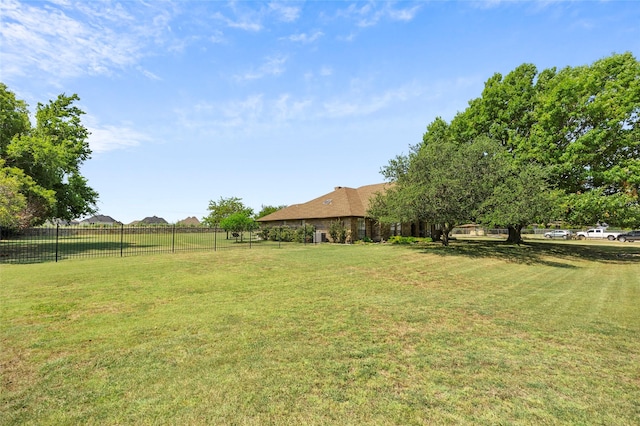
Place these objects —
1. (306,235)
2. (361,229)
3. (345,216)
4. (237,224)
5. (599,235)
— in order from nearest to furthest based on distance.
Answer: (345,216) → (361,229) → (306,235) → (237,224) → (599,235)

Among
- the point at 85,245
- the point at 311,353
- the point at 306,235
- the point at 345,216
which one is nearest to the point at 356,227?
the point at 345,216

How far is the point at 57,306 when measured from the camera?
6.87m

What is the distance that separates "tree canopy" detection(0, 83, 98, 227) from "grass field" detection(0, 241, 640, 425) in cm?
1158

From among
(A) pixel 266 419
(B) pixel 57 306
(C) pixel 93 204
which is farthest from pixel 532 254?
(C) pixel 93 204

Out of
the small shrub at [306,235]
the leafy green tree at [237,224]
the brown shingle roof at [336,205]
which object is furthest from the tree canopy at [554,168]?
the leafy green tree at [237,224]

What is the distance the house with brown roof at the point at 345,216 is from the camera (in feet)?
98.0

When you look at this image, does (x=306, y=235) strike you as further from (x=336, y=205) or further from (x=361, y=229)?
(x=361, y=229)

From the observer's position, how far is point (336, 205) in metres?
32.2

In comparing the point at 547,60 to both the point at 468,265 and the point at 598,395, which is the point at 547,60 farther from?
the point at 598,395

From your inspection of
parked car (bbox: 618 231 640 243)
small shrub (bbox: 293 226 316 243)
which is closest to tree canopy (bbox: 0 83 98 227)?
small shrub (bbox: 293 226 316 243)

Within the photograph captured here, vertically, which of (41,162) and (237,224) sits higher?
(41,162)

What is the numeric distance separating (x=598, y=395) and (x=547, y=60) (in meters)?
27.9

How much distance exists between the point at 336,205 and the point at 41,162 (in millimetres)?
24248

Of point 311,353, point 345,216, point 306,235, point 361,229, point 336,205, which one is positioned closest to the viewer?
point 311,353
